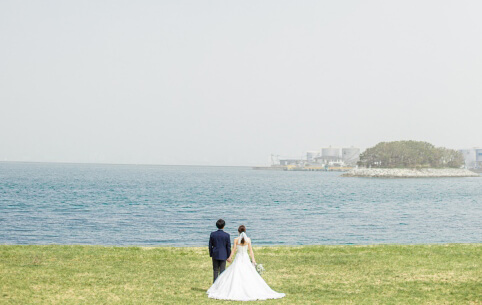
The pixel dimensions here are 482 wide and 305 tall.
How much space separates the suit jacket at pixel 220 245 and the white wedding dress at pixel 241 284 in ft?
1.68

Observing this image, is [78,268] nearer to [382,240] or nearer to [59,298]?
[59,298]

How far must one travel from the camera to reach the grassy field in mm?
14773

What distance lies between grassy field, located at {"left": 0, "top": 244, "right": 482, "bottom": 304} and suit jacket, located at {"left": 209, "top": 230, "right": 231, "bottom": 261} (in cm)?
124

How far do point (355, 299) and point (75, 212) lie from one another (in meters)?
54.0

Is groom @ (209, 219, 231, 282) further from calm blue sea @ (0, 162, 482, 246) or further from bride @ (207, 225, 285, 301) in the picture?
calm blue sea @ (0, 162, 482, 246)

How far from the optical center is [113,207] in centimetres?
7075

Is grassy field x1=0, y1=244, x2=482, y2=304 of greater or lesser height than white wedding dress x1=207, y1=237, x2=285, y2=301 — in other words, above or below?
below

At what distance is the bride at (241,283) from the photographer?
1444 cm

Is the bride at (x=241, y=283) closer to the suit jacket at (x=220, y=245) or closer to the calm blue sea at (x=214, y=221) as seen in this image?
the suit jacket at (x=220, y=245)

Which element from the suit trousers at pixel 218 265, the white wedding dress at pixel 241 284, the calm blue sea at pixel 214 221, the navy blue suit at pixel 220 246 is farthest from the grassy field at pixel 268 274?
the calm blue sea at pixel 214 221

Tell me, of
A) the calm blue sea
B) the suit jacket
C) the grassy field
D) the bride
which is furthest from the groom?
the calm blue sea

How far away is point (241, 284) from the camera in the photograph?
14.6 m

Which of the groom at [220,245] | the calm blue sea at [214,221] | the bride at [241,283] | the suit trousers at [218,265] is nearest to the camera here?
the bride at [241,283]

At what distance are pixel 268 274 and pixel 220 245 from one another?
13.0 feet
